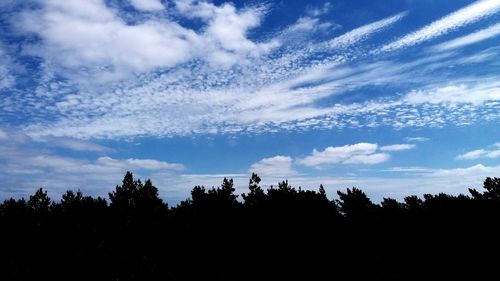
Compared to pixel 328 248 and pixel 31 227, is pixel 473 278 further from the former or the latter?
pixel 31 227

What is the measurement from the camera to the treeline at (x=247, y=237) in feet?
65.0

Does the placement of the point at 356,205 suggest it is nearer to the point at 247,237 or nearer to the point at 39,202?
the point at 247,237

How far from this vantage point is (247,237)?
74.5 feet

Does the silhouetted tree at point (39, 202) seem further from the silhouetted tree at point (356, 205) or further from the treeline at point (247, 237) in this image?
the silhouetted tree at point (356, 205)

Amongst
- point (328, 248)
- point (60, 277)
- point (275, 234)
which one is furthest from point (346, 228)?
point (60, 277)

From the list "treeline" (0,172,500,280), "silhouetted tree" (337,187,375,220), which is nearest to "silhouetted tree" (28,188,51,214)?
"treeline" (0,172,500,280)

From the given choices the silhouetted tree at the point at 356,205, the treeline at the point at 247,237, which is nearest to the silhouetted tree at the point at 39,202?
the treeline at the point at 247,237

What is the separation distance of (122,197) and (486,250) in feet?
69.4

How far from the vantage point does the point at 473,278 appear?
775 inches

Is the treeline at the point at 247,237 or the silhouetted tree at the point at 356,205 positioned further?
the silhouetted tree at the point at 356,205

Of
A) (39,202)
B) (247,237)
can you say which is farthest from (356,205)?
(39,202)

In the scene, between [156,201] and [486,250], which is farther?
[156,201]

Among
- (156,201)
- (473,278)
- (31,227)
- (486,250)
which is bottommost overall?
(473,278)

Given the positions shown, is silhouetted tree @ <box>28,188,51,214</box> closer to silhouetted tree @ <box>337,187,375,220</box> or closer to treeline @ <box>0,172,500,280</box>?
treeline @ <box>0,172,500,280</box>
